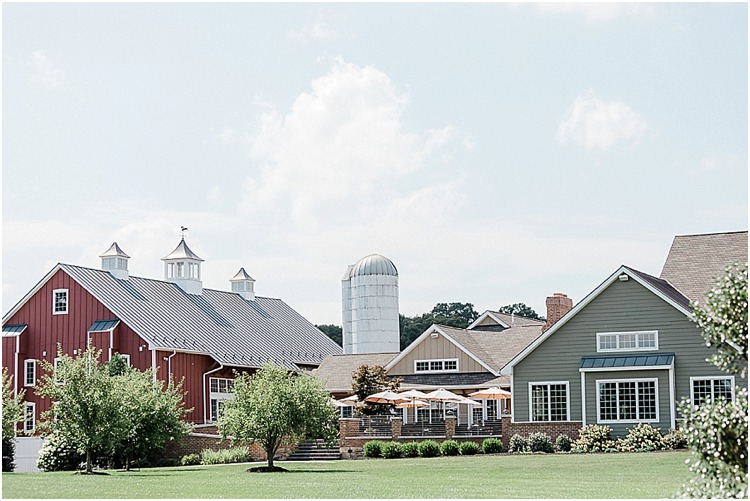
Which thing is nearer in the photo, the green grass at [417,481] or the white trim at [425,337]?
the green grass at [417,481]

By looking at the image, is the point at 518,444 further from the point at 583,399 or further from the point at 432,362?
the point at 432,362

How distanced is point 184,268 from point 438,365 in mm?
13522

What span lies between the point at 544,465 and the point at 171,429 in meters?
12.3

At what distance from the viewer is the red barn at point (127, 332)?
141 feet

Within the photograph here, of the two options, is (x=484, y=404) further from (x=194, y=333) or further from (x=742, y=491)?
(x=742, y=491)

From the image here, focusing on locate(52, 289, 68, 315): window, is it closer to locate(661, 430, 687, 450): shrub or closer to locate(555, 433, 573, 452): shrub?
locate(555, 433, 573, 452): shrub

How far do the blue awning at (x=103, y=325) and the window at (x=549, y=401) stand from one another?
16942mm

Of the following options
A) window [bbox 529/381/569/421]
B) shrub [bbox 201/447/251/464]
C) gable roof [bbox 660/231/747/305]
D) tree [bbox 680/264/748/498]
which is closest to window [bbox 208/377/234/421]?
shrub [bbox 201/447/251/464]

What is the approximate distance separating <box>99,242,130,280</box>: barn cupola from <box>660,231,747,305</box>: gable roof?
73.9ft

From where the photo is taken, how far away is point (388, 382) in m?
43.6

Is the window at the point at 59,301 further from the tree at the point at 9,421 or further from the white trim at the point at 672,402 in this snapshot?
the white trim at the point at 672,402

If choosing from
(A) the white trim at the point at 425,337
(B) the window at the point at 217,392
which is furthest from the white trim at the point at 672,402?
(B) the window at the point at 217,392

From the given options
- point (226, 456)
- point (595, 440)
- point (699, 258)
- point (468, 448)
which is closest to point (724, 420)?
point (595, 440)

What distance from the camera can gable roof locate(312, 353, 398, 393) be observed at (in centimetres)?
4597
